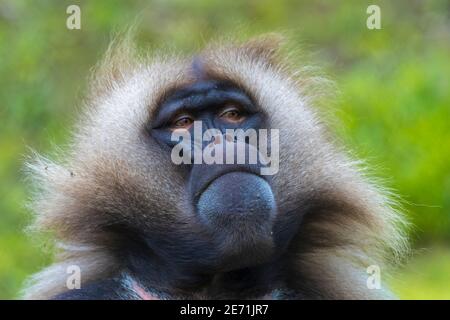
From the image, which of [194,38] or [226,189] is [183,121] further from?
[194,38]

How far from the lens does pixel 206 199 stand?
3992 millimetres

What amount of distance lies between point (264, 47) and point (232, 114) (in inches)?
24.1

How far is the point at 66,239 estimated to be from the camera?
4.53m

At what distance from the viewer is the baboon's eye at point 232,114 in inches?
168

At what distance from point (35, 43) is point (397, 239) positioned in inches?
215

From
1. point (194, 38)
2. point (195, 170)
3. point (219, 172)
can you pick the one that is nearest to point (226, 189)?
point (219, 172)

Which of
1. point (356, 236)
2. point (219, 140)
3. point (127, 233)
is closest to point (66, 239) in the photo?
point (127, 233)

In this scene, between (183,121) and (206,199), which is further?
(183,121)

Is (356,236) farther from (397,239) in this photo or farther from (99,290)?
(99,290)

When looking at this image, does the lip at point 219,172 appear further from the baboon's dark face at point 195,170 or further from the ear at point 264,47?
the ear at point 264,47

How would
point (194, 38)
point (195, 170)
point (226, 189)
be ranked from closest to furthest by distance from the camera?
1. point (226, 189)
2. point (195, 170)
3. point (194, 38)

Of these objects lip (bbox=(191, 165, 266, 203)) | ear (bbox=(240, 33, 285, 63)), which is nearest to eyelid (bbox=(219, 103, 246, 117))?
lip (bbox=(191, 165, 266, 203))

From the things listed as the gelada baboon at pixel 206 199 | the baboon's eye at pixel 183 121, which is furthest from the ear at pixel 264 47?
the baboon's eye at pixel 183 121

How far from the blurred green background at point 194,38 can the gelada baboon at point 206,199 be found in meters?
3.05
